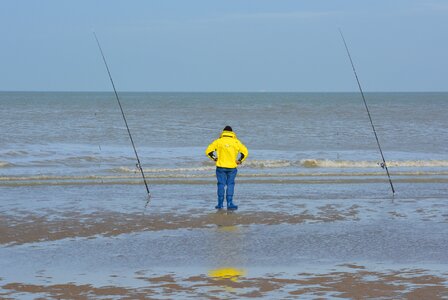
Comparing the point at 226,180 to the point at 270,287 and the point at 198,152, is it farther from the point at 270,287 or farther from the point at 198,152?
the point at 198,152

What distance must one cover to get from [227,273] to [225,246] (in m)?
1.57

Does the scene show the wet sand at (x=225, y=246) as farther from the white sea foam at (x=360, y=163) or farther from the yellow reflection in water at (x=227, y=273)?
the white sea foam at (x=360, y=163)

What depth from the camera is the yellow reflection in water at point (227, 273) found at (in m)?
8.00

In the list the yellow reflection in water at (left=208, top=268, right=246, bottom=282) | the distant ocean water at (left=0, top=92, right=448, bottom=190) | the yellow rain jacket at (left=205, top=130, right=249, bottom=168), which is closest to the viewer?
the yellow reflection in water at (left=208, top=268, right=246, bottom=282)

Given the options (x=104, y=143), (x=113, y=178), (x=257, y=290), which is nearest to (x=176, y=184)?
(x=113, y=178)

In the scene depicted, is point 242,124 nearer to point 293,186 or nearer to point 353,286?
point 293,186

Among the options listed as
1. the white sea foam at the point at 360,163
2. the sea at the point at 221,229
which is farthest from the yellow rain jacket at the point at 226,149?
the white sea foam at the point at 360,163

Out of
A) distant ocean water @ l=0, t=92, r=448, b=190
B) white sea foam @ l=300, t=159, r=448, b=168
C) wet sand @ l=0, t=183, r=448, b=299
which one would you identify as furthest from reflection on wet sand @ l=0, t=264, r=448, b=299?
white sea foam @ l=300, t=159, r=448, b=168

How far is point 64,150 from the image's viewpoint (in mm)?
27219

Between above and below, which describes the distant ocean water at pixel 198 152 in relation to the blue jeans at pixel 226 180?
above

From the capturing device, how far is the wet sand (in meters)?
7.57

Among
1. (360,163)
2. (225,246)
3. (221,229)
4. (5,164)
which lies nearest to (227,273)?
(225,246)

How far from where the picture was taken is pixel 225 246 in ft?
32.0

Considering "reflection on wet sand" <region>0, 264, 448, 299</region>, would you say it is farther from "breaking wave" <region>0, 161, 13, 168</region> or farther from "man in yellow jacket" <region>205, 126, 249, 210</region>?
"breaking wave" <region>0, 161, 13, 168</region>
